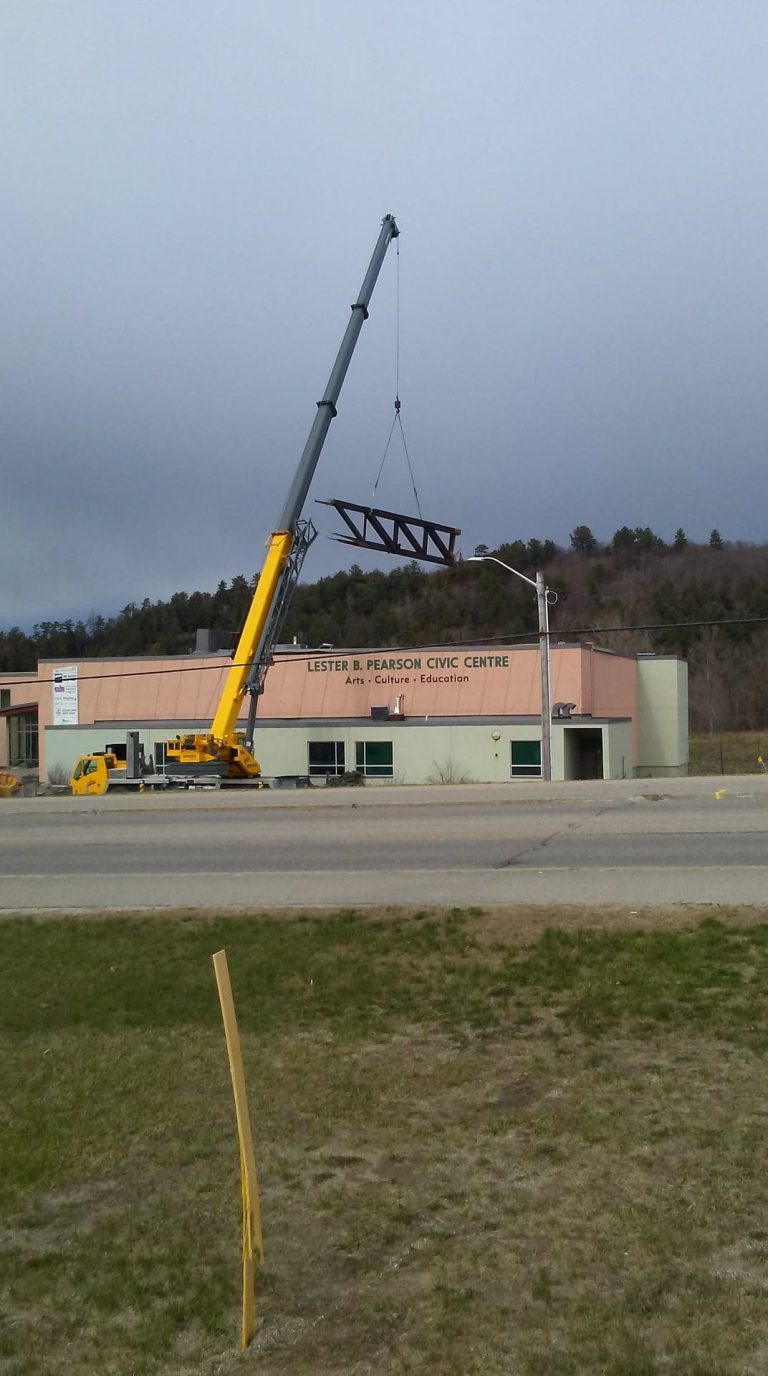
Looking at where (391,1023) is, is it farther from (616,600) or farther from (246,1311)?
(616,600)

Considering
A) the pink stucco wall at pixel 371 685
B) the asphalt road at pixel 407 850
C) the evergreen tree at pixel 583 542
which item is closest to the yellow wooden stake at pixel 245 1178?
the asphalt road at pixel 407 850

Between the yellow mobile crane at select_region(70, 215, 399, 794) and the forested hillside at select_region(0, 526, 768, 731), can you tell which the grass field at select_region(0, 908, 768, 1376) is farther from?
the forested hillside at select_region(0, 526, 768, 731)

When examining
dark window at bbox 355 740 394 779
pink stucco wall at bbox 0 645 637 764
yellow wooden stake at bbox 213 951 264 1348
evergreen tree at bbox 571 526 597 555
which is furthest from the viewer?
evergreen tree at bbox 571 526 597 555

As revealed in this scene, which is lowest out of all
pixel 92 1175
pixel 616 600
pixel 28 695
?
pixel 92 1175

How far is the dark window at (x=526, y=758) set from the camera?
142 feet

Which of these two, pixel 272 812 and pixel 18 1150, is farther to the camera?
pixel 272 812

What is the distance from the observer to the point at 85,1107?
6438 mm

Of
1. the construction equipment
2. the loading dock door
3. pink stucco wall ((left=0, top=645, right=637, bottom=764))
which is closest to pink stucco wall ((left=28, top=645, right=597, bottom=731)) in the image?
pink stucco wall ((left=0, top=645, right=637, bottom=764))

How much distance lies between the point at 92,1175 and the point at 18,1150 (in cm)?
55

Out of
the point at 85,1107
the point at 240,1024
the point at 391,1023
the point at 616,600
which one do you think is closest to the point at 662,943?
the point at 391,1023

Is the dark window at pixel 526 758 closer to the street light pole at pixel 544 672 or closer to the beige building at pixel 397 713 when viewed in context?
the beige building at pixel 397 713

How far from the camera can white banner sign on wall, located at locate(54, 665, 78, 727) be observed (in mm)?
51812

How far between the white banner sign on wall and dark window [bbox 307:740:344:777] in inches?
482

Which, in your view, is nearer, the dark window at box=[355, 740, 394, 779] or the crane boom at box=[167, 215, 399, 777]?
the crane boom at box=[167, 215, 399, 777]
